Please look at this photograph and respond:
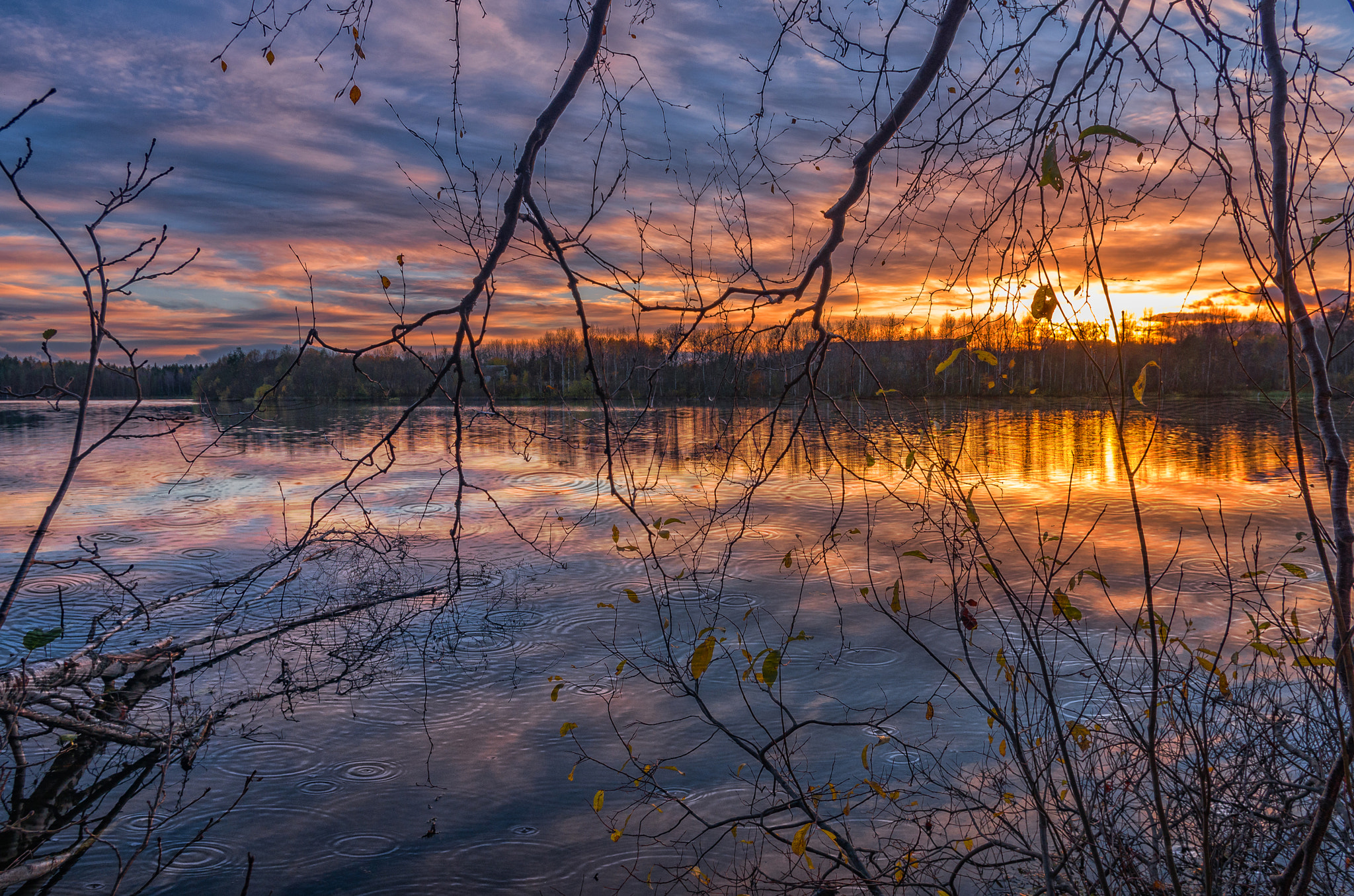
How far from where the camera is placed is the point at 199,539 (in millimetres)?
13609

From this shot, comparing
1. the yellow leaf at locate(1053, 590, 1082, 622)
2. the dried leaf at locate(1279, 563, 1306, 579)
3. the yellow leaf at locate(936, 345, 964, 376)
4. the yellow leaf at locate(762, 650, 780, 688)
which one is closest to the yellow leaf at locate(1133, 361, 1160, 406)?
the yellow leaf at locate(936, 345, 964, 376)

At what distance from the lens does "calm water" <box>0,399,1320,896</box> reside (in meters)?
4.98

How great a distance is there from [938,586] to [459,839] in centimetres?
726

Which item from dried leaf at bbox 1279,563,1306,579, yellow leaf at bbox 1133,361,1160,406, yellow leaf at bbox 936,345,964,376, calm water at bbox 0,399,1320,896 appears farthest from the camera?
calm water at bbox 0,399,1320,896

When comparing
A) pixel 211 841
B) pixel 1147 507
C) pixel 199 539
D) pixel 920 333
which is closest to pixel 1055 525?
pixel 1147 507

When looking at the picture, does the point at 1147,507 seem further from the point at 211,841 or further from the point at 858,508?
the point at 211,841

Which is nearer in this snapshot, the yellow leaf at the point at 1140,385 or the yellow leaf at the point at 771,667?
the yellow leaf at the point at 1140,385

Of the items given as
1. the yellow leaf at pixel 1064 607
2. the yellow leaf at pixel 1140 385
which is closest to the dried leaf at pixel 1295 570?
the yellow leaf at pixel 1064 607

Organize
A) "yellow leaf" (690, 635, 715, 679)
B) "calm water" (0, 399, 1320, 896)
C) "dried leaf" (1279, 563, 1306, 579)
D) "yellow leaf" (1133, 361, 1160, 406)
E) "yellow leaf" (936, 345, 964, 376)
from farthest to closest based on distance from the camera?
1. "calm water" (0, 399, 1320, 896)
2. "dried leaf" (1279, 563, 1306, 579)
3. "yellow leaf" (690, 635, 715, 679)
4. "yellow leaf" (936, 345, 964, 376)
5. "yellow leaf" (1133, 361, 1160, 406)

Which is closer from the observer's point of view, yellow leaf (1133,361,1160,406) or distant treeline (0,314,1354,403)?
yellow leaf (1133,361,1160,406)

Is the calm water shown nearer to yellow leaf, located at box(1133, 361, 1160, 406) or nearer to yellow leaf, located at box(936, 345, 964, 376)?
yellow leaf, located at box(1133, 361, 1160, 406)

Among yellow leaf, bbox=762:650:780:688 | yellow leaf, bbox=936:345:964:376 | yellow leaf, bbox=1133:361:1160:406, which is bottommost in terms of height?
yellow leaf, bbox=762:650:780:688

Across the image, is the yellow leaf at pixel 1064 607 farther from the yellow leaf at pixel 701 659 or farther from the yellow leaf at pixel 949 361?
the yellow leaf at pixel 701 659

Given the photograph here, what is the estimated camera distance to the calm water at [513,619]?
16.3ft
